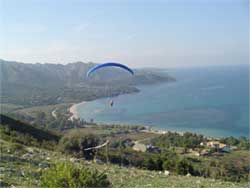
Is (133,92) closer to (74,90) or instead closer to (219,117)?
(74,90)

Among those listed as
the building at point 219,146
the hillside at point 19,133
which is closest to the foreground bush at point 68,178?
the hillside at point 19,133

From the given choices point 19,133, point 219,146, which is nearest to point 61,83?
point 219,146

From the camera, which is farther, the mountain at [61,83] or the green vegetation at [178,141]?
the mountain at [61,83]

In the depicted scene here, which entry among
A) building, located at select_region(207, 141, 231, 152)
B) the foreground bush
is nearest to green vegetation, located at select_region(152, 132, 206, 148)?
building, located at select_region(207, 141, 231, 152)

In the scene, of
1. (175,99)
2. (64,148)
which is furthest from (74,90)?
(64,148)

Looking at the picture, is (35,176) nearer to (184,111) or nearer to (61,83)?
(184,111)

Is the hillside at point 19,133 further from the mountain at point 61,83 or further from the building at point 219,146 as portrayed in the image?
the mountain at point 61,83

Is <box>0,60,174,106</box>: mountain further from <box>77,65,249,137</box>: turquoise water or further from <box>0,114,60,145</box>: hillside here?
<box>0,114,60,145</box>: hillside

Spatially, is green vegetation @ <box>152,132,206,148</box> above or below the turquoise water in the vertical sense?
below
